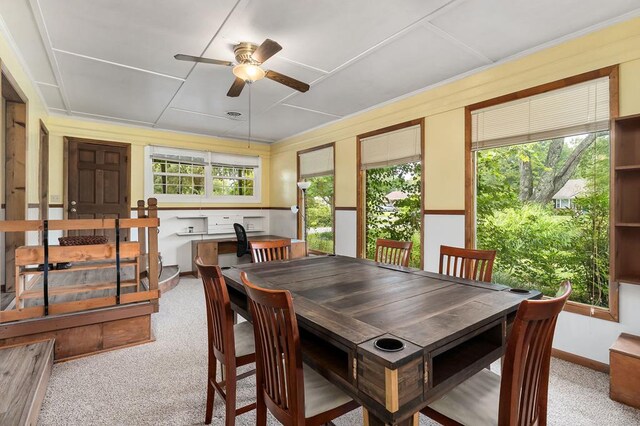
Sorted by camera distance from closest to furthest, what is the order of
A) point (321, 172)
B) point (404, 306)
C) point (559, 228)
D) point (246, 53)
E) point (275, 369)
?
point (275, 369), point (404, 306), point (246, 53), point (559, 228), point (321, 172)

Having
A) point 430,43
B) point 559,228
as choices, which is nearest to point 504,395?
point 559,228

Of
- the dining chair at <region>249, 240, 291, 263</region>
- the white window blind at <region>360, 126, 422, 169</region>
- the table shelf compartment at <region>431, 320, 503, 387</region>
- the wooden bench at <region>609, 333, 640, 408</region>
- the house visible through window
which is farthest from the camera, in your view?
the white window blind at <region>360, 126, 422, 169</region>

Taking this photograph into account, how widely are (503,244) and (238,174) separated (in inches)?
190

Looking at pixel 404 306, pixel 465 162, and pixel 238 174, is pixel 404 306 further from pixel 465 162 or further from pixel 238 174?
pixel 238 174

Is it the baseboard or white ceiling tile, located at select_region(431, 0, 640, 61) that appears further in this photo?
the baseboard

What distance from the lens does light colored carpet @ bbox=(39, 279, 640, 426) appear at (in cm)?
191

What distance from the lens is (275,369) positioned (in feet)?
4.27

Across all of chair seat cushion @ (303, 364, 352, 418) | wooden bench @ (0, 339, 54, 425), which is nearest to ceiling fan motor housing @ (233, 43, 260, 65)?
chair seat cushion @ (303, 364, 352, 418)

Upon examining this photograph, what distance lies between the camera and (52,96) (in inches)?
155

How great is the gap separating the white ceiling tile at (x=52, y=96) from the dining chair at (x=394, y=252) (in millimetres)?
4112

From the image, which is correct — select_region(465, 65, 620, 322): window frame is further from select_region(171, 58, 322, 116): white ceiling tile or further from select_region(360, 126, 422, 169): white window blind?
select_region(171, 58, 322, 116): white ceiling tile

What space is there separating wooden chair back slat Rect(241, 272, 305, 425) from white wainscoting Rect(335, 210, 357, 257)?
3307 millimetres

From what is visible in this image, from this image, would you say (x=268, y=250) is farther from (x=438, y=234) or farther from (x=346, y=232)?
(x=346, y=232)

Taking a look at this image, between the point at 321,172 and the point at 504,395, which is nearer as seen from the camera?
the point at 504,395
